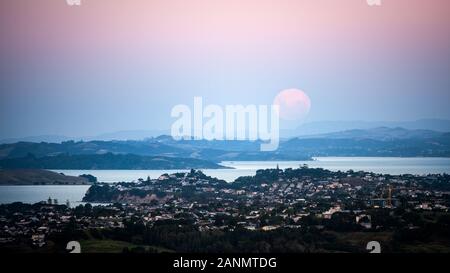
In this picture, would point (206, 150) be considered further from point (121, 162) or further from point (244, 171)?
point (121, 162)

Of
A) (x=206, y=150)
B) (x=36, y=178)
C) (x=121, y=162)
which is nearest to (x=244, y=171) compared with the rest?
(x=206, y=150)

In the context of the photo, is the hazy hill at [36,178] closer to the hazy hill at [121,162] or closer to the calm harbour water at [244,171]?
the calm harbour water at [244,171]

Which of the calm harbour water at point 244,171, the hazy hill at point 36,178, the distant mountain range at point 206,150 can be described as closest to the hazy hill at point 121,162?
the distant mountain range at point 206,150

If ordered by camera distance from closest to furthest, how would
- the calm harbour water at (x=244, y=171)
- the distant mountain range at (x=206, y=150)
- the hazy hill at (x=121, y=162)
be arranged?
the calm harbour water at (x=244, y=171) < the distant mountain range at (x=206, y=150) < the hazy hill at (x=121, y=162)

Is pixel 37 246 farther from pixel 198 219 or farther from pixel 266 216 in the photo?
pixel 266 216

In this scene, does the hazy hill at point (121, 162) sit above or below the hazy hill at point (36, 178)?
above

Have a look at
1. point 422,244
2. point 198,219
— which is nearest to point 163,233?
point 198,219
